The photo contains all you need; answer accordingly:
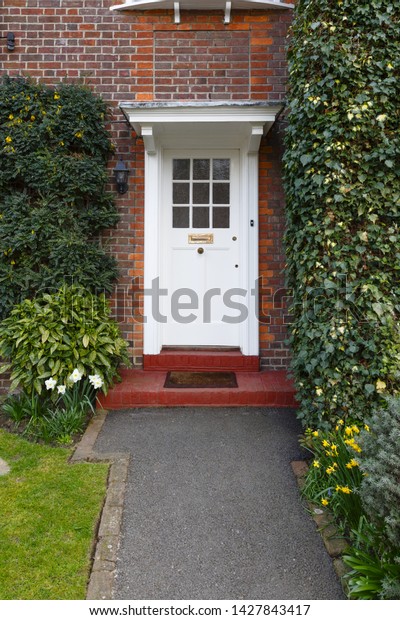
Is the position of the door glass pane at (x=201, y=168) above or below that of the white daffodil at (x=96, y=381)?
above

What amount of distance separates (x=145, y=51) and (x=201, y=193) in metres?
1.68

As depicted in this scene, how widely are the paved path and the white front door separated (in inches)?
56.3

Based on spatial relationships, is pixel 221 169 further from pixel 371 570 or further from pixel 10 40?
pixel 371 570

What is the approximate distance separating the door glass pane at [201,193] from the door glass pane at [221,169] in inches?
6.4

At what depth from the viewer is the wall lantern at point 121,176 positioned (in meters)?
4.88

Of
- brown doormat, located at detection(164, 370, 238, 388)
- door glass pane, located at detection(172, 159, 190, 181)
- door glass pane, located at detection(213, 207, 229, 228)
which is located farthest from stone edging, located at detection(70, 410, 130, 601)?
door glass pane, located at detection(172, 159, 190, 181)

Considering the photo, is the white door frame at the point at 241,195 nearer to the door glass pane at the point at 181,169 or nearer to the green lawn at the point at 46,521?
the door glass pane at the point at 181,169

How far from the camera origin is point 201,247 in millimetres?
5297

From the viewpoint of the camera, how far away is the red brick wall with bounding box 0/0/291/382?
16.2 feet

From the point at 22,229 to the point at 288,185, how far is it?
2.72 m

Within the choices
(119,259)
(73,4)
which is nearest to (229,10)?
(73,4)

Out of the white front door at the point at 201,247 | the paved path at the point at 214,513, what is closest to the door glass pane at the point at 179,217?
the white front door at the point at 201,247

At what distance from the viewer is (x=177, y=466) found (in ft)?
10.9

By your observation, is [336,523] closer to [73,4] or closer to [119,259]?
[119,259]
